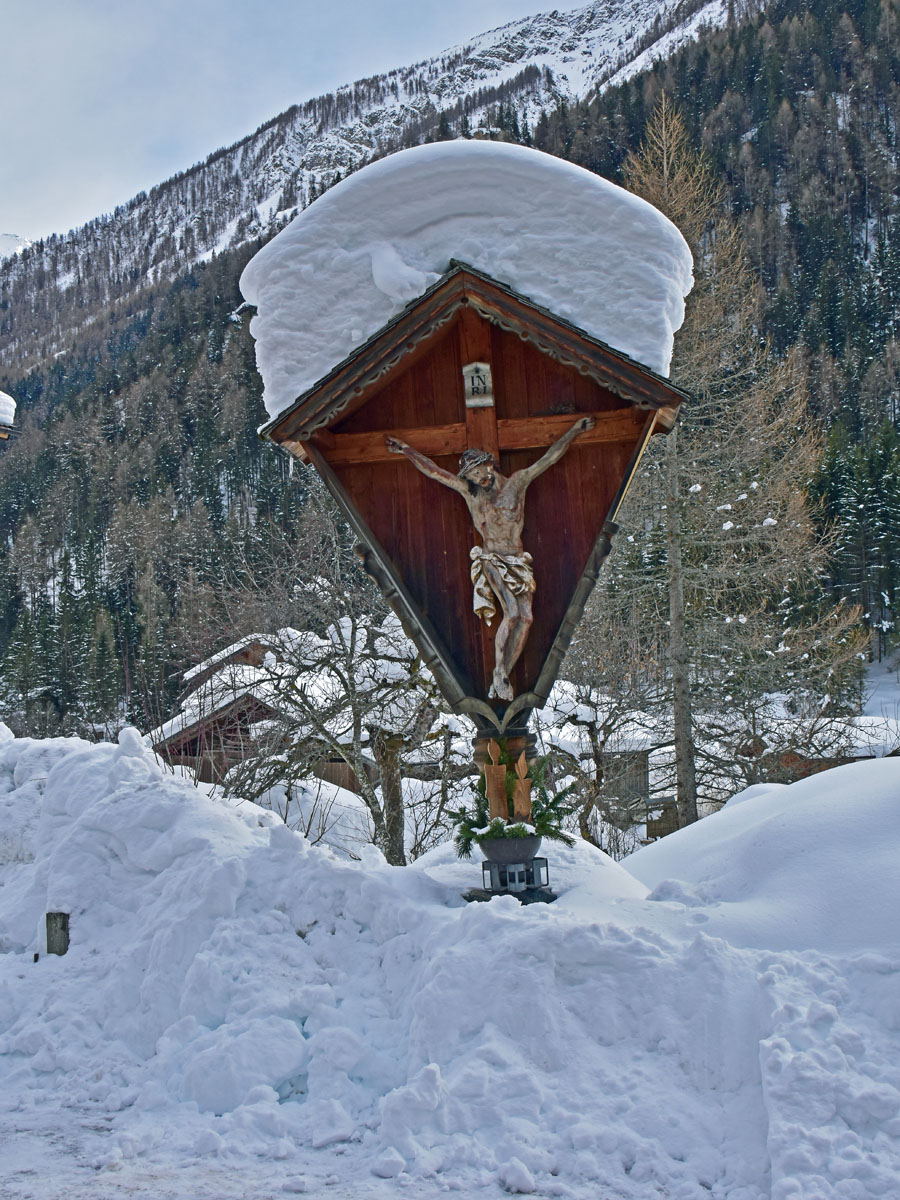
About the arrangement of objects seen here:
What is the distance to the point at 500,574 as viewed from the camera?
20.0 feet

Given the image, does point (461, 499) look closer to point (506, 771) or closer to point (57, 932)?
point (506, 771)

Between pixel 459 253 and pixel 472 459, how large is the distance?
1426 millimetres

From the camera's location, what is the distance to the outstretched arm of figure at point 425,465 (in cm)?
631

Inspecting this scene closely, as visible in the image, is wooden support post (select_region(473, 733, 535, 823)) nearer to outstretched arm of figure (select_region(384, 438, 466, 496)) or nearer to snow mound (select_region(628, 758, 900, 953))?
snow mound (select_region(628, 758, 900, 953))

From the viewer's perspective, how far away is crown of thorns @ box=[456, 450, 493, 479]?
6.21 metres

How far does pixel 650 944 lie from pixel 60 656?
166ft

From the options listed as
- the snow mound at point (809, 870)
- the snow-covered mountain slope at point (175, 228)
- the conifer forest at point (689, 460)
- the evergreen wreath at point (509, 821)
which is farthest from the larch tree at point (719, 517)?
the snow-covered mountain slope at point (175, 228)

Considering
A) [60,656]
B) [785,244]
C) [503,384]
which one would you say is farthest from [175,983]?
[785,244]

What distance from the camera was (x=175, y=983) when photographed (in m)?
4.92

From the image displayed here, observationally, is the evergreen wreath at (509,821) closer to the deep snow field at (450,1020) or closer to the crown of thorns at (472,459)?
the deep snow field at (450,1020)

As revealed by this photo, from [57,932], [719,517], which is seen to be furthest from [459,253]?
[719,517]

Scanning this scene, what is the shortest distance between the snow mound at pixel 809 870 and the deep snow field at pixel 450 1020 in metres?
0.02

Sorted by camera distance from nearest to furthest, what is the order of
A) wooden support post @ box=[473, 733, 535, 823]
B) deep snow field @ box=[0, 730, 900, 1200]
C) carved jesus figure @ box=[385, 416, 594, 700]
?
deep snow field @ box=[0, 730, 900, 1200] < wooden support post @ box=[473, 733, 535, 823] < carved jesus figure @ box=[385, 416, 594, 700]

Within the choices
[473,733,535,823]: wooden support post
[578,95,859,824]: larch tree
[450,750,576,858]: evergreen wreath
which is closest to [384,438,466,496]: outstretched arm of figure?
[473,733,535,823]: wooden support post
